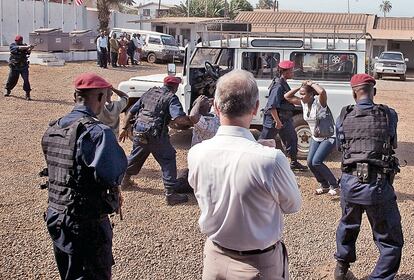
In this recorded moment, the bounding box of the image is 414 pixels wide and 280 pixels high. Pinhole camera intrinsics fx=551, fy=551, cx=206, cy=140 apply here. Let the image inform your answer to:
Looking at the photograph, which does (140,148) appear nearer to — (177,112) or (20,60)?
(177,112)

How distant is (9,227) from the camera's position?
18.4ft

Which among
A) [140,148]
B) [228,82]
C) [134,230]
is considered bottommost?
[134,230]

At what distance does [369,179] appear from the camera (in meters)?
4.20

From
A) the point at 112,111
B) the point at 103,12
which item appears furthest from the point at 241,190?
the point at 103,12

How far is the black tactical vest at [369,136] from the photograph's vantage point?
426 centimetres

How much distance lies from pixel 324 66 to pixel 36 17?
81.9ft

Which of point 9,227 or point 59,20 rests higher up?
point 59,20

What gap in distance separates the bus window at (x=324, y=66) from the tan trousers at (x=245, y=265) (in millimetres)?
6519

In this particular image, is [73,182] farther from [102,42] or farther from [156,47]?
[156,47]

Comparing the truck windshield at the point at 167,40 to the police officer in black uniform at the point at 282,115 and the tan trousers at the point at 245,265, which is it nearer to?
the police officer in black uniform at the point at 282,115

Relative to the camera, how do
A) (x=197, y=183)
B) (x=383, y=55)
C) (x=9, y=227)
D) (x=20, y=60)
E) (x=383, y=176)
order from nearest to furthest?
(x=197, y=183) → (x=383, y=176) → (x=9, y=227) → (x=20, y=60) → (x=383, y=55)

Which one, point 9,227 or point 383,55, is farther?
point 383,55

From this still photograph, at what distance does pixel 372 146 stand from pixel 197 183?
79.5 inches

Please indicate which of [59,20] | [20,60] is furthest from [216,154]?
[59,20]
